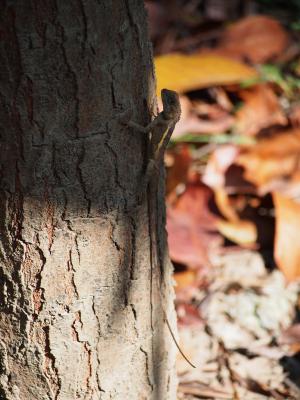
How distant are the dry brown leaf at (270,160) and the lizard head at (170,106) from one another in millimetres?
1730

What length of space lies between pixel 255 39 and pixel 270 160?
1.44 metres

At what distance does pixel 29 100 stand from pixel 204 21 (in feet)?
12.2

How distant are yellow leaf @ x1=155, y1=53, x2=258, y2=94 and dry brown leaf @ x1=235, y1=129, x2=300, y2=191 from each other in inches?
22.7

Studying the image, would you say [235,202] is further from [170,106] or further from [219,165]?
[170,106]

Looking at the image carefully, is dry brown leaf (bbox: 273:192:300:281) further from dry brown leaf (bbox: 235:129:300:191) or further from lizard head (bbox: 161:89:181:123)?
lizard head (bbox: 161:89:181:123)

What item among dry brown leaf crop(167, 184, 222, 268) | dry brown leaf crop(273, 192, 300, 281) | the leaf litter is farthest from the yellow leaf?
dry brown leaf crop(273, 192, 300, 281)

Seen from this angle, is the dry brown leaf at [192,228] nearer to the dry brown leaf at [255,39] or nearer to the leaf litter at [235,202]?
the leaf litter at [235,202]

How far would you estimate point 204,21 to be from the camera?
200 inches

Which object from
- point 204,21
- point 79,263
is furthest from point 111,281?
point 204,21

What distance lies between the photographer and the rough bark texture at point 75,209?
1585mm

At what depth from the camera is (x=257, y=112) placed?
426cm

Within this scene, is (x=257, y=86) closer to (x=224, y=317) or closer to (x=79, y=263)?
(x=224, y=317)

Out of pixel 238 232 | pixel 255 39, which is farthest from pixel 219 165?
pixel 255 39

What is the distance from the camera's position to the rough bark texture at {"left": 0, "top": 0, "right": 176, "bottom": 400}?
1585mm
